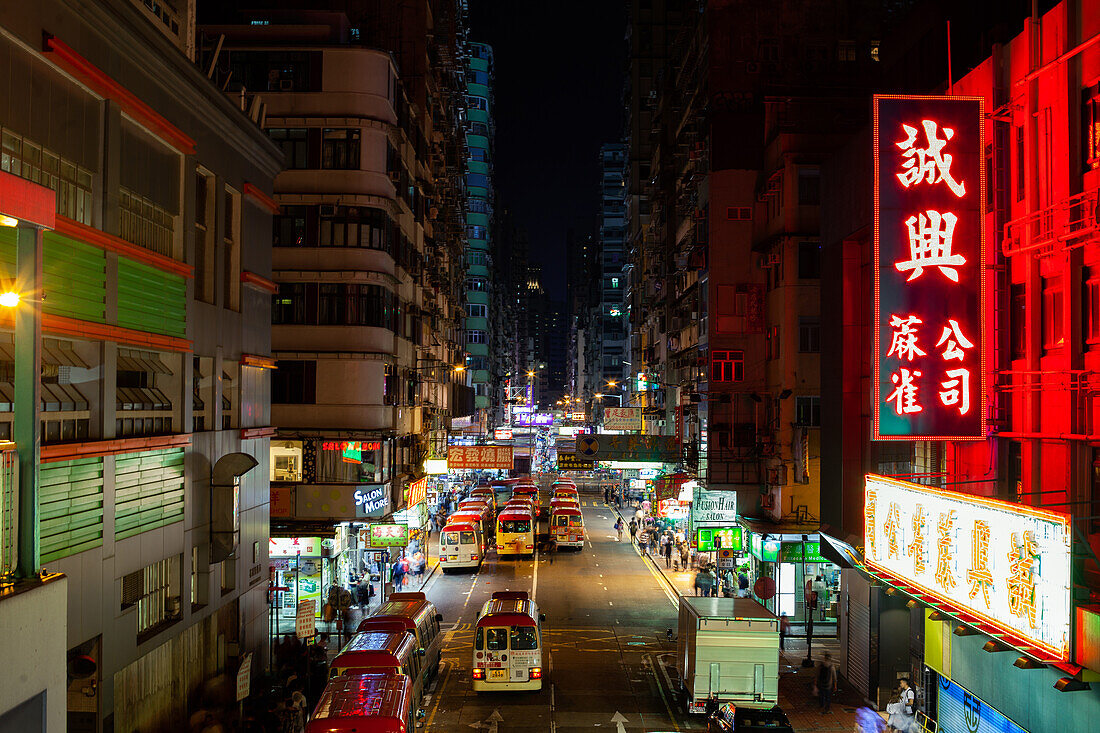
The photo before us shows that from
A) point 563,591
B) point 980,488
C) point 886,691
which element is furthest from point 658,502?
point 980,488

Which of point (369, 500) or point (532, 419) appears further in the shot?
point (532, 419)

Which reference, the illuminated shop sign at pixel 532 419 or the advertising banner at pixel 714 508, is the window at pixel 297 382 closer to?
the advertising banner at pixel 714 508

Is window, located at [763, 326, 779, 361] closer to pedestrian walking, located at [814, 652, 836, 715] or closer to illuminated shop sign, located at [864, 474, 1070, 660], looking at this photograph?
pedestrian walking, located at [814, 652, 836, 715]

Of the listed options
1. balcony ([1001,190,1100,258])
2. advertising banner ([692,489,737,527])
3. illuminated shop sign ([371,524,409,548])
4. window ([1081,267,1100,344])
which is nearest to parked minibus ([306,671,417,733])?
window ([1081,267,1100,344])

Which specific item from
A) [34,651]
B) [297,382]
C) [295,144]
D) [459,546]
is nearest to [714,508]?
[459,546]

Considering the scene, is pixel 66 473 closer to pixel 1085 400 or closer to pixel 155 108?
pixel 155 108

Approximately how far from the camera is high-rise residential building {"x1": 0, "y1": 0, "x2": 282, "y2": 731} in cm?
846

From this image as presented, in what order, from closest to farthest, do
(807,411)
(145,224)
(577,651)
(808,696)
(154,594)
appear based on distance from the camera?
1. (145,224)
2. (154,594)
3. (808,696)
4. (577,651)
5. (807,411)

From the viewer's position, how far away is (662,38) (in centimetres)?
7725

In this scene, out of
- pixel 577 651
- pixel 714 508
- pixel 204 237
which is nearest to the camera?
pixel 204 237

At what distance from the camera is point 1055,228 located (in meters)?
15.5

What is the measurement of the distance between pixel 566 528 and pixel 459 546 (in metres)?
9.30

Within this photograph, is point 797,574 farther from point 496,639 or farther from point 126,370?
point 126,370

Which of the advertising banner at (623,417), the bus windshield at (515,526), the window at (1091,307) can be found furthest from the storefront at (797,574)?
the advertising banner at (623,417)
